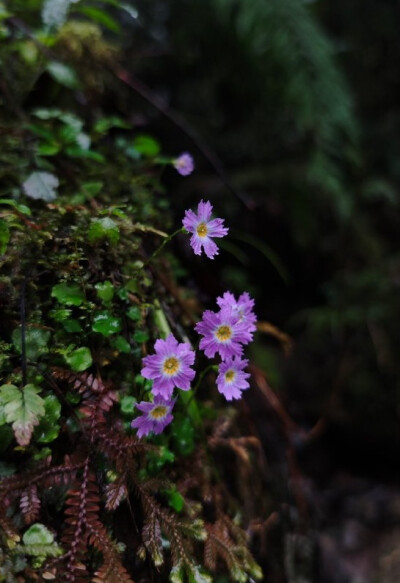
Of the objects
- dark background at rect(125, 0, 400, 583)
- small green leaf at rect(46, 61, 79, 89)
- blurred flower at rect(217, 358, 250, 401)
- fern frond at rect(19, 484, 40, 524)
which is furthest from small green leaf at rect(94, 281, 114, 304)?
dark background at rect(125, 0, 400, 583)

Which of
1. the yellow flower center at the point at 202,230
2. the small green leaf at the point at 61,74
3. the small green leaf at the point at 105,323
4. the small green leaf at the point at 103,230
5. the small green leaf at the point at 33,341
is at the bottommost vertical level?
the small green leaf at the point at 33,341

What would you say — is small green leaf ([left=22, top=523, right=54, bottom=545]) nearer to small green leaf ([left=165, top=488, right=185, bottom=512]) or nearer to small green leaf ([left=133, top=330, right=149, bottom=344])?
small green leaf ([left=165, top=488, right=185, bottom=512])

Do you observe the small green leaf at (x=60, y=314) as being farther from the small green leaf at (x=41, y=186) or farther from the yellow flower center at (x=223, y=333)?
the small green leaf at (x=41, y=186)

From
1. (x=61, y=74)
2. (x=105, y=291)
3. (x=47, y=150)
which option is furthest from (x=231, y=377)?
(x=61, y=74)

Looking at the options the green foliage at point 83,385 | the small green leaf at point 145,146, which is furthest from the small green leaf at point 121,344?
the small green leaf at point 145,146

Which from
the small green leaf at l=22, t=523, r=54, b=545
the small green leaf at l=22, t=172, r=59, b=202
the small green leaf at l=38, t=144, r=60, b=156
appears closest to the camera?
the small green leaf at l=22, t=523, r=54, b=545
